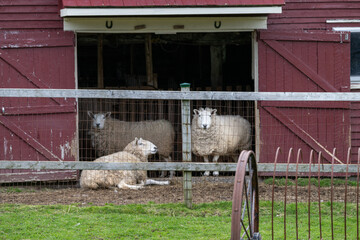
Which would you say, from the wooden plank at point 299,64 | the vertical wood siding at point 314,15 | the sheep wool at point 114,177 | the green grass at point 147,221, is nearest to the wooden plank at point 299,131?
the wooden plank at point 299,64

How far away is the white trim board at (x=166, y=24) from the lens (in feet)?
37.2

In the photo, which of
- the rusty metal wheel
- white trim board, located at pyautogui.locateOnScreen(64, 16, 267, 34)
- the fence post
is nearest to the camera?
the rusty metal wheel

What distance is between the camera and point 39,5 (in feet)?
37.7

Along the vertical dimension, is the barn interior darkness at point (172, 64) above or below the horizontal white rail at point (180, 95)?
above

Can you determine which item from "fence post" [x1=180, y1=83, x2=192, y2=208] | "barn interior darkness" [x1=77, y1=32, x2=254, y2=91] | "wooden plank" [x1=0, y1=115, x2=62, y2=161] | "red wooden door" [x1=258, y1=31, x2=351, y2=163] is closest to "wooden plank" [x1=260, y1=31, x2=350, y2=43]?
"red wooden door" [x1=258, y1=31, x2=351, y2=163]

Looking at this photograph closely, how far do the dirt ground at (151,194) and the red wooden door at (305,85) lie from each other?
1.07 meters

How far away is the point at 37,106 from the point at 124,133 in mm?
2978

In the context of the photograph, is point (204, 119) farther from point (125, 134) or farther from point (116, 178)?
A: point (116, 178)

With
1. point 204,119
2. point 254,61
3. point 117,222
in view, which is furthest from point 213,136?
point 117,222

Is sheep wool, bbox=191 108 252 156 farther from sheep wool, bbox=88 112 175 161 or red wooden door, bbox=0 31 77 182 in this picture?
red wooden door, bbox=0 31 77 182

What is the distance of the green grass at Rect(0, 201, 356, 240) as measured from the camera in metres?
7.45

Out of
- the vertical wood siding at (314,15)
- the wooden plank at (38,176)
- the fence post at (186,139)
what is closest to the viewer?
the fence post at (186,139)

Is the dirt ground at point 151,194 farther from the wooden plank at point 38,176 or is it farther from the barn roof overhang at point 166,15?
the barn roof overhang at point 166,15

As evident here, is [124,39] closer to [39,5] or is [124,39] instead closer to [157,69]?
[157,69]
